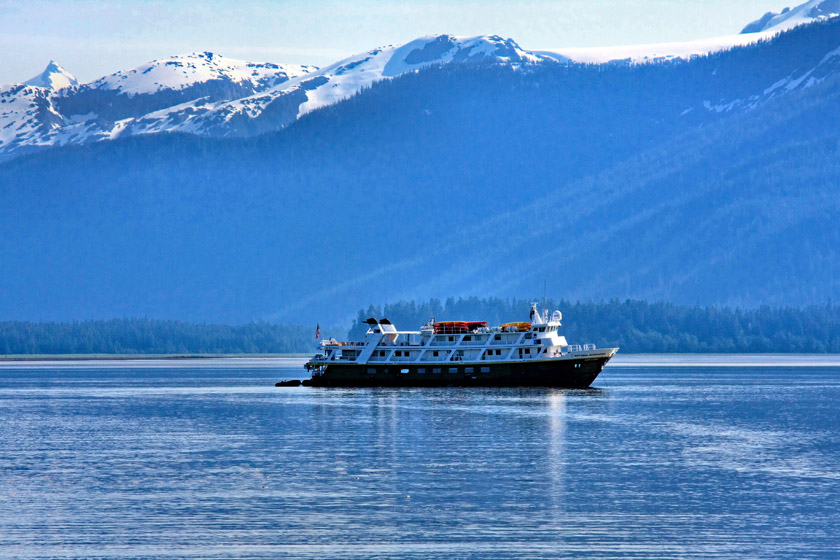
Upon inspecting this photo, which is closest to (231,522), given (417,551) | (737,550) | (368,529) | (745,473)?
(368,529)

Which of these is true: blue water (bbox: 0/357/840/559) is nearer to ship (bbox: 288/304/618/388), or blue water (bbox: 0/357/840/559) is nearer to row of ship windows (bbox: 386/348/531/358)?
ship (bbox: 288/304/618/388)

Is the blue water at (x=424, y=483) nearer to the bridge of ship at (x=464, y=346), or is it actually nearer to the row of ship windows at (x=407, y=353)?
the bridge of ship at (x=464, y=346)

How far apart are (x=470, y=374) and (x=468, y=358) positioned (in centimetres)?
224

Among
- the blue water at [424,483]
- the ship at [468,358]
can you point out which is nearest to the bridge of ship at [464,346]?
the ship at [468,358]

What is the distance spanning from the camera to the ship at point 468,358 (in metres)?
168

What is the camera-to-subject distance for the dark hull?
551 feet

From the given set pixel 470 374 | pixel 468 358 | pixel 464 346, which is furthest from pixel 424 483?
pixel 468 358

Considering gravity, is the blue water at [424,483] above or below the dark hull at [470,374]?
below

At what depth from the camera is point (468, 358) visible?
173875 millimetres

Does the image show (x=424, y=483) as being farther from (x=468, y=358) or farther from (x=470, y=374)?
(x=468, y=358)

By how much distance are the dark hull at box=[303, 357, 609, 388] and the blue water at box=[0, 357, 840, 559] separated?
29.5m

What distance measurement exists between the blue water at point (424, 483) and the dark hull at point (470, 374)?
2950 cm

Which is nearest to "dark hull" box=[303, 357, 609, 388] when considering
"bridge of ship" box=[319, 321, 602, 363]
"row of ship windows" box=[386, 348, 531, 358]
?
"bridge of ship" box=[319, 321, 602, 363]

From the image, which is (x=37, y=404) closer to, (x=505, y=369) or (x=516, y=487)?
(x=505, y=369)
